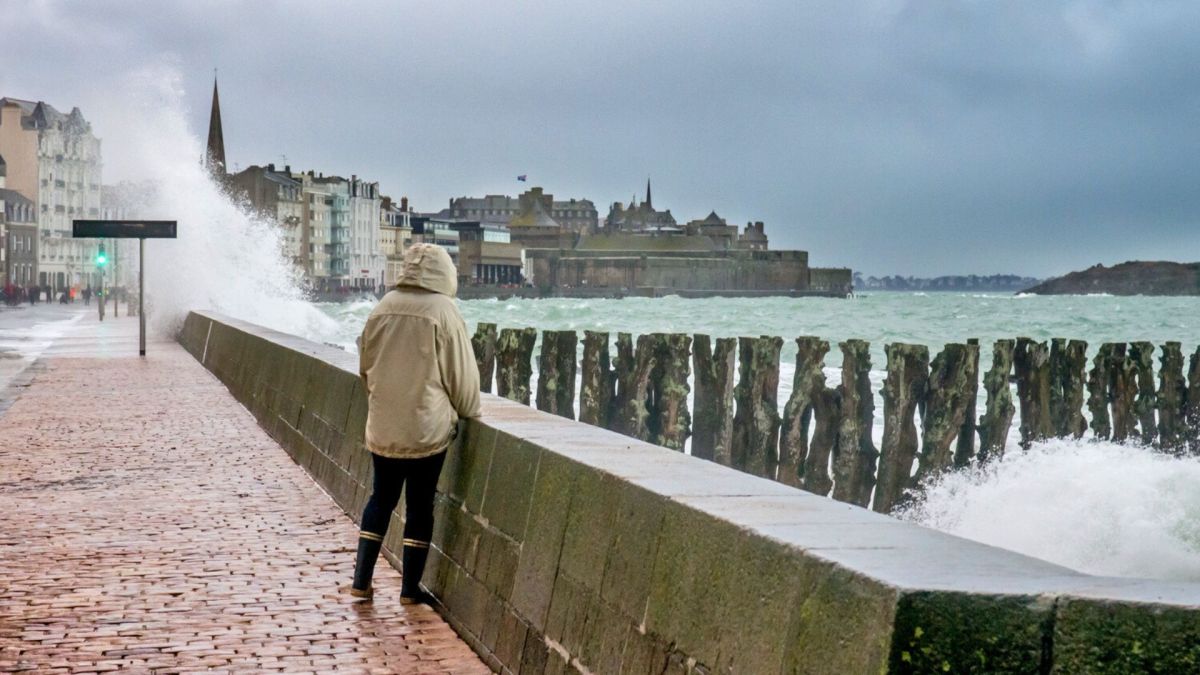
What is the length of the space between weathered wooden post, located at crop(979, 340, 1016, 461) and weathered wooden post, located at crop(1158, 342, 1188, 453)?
13.2 feet

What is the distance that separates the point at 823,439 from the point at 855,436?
447 mm

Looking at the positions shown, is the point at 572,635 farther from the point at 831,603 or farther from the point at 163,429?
the point at 163,429

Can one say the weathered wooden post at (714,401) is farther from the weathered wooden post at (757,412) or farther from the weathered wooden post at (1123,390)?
the weathered wooden post at (1123,390)

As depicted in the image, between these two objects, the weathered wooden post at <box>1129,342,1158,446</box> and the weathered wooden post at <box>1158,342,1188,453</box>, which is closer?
the weathered wooden post at <box>1129,342,1158,446</box>

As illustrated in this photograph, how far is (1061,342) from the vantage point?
79.7 ft

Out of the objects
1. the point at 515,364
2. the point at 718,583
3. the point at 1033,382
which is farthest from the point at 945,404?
the point at 718,583

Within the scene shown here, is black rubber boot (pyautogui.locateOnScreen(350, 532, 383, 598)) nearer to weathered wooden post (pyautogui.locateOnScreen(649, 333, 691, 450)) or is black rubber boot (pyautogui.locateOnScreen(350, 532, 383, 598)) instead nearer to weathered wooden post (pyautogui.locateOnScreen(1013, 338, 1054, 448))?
weathered wooden post (pyautogui.locateOnScreen(649, 333, 691, 450))

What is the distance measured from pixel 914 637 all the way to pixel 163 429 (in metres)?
14.2

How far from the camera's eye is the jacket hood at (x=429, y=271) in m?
7.06

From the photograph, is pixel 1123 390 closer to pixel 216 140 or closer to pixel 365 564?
pixel 365 564

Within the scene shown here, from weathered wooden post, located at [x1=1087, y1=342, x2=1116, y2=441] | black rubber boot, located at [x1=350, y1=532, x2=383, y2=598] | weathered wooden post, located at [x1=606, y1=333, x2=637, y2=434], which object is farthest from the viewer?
weathered wooden post, located at [x1=606, y1=333, x2=637, y2=434]

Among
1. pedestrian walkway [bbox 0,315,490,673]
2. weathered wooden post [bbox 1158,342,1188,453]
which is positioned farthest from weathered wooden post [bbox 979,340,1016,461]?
pedestrian walkway [bbox 0,315,490,673]

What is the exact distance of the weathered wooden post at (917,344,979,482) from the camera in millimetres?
20438

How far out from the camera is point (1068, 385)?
23.8m
